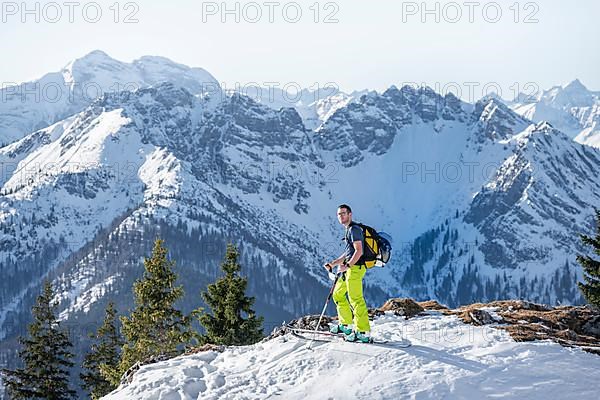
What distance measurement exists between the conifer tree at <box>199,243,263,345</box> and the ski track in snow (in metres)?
12.9

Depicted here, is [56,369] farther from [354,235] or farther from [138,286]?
[354,235]

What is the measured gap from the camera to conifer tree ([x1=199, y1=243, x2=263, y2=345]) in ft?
102

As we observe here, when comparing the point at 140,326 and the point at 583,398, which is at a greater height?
the point at 583,398

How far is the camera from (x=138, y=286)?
31.2m

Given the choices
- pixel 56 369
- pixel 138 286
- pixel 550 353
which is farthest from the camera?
pixel 56 369

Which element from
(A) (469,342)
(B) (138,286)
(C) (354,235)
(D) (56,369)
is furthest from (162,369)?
(D) (56,369)

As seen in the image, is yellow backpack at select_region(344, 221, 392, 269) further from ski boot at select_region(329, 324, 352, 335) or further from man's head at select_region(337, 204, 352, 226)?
ski boot at select_region(329, 324, 352, 335)

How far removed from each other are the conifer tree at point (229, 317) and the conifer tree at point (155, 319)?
1.22 m

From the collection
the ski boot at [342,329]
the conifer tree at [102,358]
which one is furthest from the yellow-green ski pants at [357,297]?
the conifer tree at [102,358]

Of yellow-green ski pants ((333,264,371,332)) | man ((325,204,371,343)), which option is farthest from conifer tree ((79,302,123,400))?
yellow-green ski pants ((333,264,371,332))

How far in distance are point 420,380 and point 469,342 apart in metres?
3.10

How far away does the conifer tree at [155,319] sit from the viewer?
30906 millimetres

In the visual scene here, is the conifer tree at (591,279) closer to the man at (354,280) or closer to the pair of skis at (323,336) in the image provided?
the pair of skis at (323,336)

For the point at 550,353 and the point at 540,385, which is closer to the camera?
the point at 540,385
